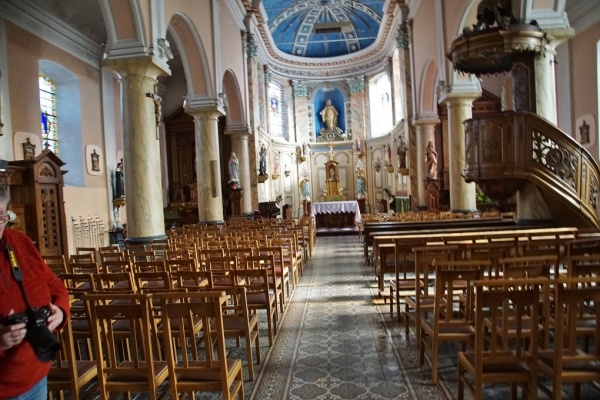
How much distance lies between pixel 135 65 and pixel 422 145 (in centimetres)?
1156

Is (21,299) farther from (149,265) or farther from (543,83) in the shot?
(543,83)

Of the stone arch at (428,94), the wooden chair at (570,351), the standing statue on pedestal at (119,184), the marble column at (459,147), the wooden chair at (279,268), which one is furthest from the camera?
the stone arch at (428,94)

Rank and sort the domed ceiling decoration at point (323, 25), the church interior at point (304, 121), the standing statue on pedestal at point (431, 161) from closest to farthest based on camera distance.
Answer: the church interior at point (304, 121)
the standing statue on pedestal at point (431, 161)
the domed ceiling decoration at point (323, 25)

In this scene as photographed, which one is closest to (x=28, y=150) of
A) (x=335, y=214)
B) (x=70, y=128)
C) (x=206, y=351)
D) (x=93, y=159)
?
(x=70, y=128)

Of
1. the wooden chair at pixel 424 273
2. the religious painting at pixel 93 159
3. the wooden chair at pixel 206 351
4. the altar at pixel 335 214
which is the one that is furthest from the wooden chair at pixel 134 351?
the altar at pixel 335 214

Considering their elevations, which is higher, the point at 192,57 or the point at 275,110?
the point at 275,110

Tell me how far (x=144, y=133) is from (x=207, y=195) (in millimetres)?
4952

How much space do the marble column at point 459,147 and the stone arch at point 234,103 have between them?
298 inches

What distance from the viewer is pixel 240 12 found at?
17.4m

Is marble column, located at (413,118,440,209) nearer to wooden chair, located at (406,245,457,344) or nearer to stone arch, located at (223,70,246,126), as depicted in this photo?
stone arch, located at (223,70,246,126)

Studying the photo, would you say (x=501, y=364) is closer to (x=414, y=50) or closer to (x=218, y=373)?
(x=218, y=373)

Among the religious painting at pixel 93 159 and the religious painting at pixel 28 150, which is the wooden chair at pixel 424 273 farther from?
the religious painting at pixel 93 159

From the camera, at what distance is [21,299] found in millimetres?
1949

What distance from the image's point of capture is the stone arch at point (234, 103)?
1648 cm
